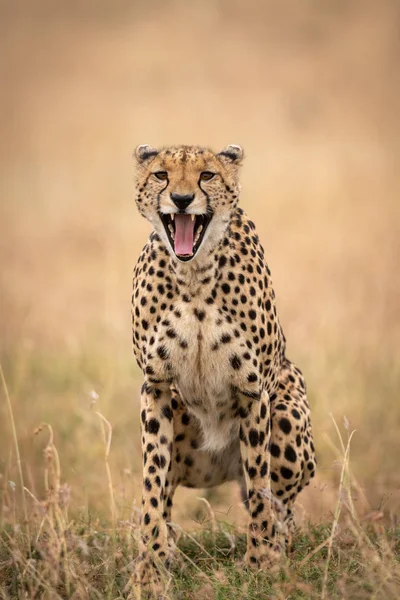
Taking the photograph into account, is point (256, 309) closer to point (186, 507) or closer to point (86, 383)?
point (186, 507)

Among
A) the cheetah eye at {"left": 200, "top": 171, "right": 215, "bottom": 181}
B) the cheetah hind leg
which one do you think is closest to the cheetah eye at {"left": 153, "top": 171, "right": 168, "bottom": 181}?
the cheetah eye at {"left": 200, "top": 171, "right": 215, "bottom": 181}

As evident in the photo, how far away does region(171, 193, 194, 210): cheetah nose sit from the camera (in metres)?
3.67

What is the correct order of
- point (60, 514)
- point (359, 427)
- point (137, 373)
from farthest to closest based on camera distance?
point (137, 373), point (359, 427), point (60, 514)

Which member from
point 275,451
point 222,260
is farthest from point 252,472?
point 222,260

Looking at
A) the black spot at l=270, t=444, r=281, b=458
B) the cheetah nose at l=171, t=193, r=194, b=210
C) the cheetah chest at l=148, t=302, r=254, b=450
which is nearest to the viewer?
the cheetah nose at l=171, t=193, r=194, b=210

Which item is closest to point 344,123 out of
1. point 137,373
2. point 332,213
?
point 332,213

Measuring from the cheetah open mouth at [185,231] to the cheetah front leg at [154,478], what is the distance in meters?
0.50

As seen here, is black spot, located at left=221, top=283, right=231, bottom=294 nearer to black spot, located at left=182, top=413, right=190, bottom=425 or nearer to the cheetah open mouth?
the cheetah open mouth

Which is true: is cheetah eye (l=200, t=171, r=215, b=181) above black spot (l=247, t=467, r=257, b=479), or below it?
above

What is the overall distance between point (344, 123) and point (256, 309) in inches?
393

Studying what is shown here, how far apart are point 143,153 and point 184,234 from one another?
0.39m

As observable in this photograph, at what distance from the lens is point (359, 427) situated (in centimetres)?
697

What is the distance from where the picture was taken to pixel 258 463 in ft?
13.1

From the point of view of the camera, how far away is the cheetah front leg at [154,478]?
12.4 ft
